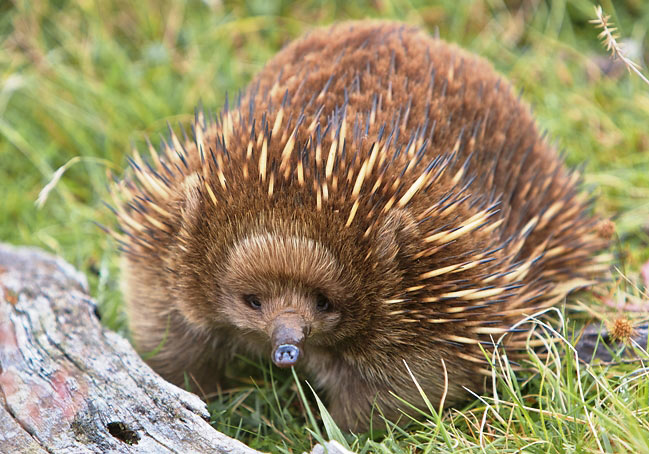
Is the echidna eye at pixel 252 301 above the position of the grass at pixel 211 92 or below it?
below

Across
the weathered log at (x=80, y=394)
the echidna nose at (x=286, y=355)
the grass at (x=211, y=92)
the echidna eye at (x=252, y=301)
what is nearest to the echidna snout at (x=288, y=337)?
Result: the echidna nose at (x=286, y=355)

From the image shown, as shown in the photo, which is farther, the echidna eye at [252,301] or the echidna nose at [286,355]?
the echidna eye at [252,301]

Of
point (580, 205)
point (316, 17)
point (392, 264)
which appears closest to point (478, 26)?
point (316, 17)

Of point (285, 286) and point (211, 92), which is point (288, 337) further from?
point (211, 92)

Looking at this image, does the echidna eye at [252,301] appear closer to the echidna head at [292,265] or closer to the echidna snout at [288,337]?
the echidna head at [292,265]

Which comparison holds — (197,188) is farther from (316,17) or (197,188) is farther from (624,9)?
(624,9)

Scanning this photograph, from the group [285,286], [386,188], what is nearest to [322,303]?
[285,286]

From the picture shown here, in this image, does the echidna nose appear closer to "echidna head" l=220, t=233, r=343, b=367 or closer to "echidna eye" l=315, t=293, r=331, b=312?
"echidna head" l=220, t=233, r=343, b=367
